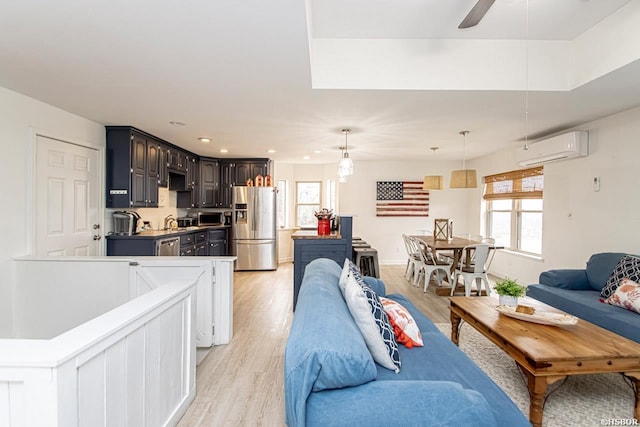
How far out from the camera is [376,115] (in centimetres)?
376

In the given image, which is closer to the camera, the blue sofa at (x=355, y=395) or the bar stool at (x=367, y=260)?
the blue sofa at (x=355, y=395)

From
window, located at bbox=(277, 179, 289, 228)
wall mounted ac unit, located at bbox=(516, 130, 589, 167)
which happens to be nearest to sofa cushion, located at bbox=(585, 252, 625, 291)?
wall mounted ac unit, located at bbox=(516, 130, 589, 167)

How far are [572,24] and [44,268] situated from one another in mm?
5243

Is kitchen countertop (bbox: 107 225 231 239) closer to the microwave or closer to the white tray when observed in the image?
the microwave

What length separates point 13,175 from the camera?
3.07 m

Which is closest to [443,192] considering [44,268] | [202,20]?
[202,20]

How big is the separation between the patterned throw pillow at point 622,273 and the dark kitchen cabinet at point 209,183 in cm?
645

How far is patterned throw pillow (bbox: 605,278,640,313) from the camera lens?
274cm

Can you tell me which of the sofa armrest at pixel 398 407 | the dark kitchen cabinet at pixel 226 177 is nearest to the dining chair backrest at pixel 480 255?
the sofa armrest at pixel 398 407

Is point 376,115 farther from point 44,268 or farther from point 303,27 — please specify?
point 44,268

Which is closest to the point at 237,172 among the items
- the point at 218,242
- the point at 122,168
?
the point at 218,242

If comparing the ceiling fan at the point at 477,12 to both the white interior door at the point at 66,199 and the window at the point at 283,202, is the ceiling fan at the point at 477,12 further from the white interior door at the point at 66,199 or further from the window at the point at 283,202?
the window at the point at 283,202

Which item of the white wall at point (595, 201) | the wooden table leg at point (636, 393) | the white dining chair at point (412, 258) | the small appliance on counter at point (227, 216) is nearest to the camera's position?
the wooden table leg at point (636, 393)

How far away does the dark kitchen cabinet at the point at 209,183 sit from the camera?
6.72m
